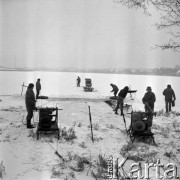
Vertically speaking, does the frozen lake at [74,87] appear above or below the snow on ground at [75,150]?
above

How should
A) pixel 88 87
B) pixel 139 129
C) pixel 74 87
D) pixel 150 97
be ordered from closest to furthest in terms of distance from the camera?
1. pixel 139 129
2. pixel 150 97
3. pixel 88 87
4. pixel 74 87

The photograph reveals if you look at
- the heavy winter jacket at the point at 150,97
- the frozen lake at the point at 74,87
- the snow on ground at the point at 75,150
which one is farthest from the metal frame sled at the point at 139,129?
the frozen lake at the point at 74,87

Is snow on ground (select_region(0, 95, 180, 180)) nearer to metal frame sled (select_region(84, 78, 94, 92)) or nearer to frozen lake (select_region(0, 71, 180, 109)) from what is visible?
frozen lake (select_region(0, 71, 180, 109))

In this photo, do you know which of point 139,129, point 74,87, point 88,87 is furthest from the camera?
point 74,87

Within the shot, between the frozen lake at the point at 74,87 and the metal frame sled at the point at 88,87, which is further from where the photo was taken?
the metal frame sled at the point at 88,87

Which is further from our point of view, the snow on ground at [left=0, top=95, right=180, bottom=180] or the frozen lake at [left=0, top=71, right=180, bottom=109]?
the frozen lake at [left=0, top=71, right=180, bottom=109]

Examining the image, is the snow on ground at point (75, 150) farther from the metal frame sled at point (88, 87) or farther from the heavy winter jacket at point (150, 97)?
the metal frame sled at point (88, 87)

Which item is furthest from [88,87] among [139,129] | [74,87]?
[139,129]

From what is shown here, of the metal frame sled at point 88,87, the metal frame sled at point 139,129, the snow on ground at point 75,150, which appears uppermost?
the metal frame sled at point 88,87

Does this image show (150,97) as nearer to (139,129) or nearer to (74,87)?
(139,129)

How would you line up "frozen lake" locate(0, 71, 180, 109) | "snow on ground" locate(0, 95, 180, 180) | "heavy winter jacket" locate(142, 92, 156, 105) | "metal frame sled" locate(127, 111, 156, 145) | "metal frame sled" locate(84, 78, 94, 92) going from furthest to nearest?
"metal frame sled" locate(84, 78, 94, 92)
"frozen lake" locate(0, 71, 180, 109)
"heavy winter jacket" locate(142, 92, 156, 105)
"metal frame sled" locate(127, 111, 156, 145)
"snow on ground" locate(0, 95, 180, 180)

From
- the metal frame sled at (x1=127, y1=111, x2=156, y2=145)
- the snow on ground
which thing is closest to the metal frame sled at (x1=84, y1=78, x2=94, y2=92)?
the snow on ground

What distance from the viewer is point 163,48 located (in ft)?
24.8

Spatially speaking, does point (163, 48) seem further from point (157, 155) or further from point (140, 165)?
point (140, 165)
